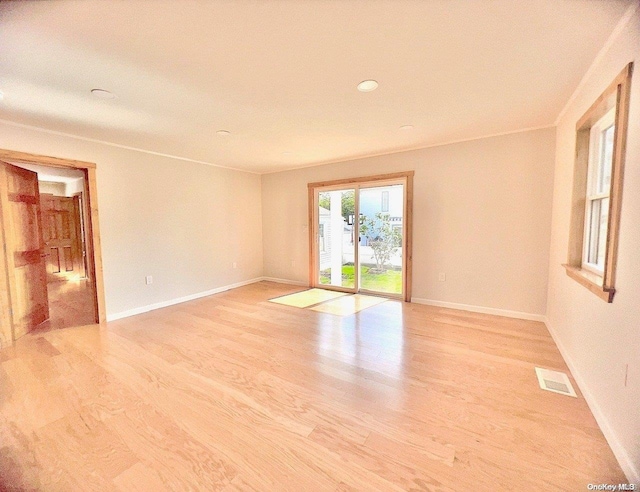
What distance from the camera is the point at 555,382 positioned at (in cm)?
207

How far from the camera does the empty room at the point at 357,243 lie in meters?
1.40

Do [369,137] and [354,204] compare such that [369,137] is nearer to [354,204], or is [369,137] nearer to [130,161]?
[354,204]

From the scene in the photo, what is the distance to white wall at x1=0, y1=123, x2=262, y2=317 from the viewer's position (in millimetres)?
3496

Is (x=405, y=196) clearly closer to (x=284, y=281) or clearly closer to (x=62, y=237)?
(x=284, y=281)

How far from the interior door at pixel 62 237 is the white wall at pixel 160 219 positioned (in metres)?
3.99

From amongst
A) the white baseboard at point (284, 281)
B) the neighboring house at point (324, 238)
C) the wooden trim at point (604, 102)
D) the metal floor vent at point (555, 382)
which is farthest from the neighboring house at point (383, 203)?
the metal floor vent at point (555, 382)

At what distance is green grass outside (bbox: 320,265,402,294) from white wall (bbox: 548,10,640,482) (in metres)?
2.42

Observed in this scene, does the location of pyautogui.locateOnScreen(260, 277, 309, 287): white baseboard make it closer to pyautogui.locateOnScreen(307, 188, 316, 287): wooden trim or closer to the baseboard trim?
pyautogui.locateOnScreen(307, 188, 316, 287): wooden trim

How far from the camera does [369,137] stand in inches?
137

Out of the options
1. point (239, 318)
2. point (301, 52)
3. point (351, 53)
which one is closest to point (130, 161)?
point (239, 318)

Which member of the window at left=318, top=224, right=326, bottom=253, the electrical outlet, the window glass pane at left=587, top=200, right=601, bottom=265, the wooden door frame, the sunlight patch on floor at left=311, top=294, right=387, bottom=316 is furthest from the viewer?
the window at left=318, top=224, right=326, bottom=253

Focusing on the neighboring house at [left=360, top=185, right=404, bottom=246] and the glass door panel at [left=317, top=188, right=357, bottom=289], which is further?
the glass door panel at [left=317, top=188, right=357, bottom=289]

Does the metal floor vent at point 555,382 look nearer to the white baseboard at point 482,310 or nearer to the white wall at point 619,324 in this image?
the white wall at point 619,324

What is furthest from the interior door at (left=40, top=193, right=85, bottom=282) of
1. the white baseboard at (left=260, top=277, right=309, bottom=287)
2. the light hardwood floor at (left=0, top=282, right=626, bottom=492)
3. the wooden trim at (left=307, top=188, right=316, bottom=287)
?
the wooden trim at (left=307, top=188, right=316, bottom=287)
